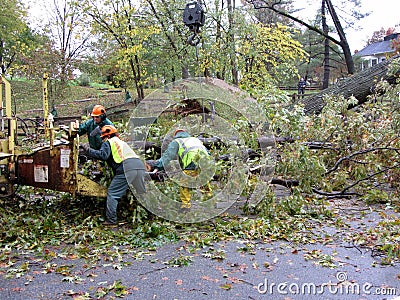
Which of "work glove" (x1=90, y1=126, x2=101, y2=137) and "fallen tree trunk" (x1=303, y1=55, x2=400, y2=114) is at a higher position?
"fallen tree trunk" (x1=303, y1=55, x2=400, y2=114)

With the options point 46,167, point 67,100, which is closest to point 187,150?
point 46,167

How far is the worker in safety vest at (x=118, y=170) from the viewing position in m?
6.09

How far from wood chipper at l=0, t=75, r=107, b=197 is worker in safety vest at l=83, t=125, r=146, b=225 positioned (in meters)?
0.20

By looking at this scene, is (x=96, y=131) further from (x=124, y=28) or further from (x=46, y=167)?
(x=124, y=28)

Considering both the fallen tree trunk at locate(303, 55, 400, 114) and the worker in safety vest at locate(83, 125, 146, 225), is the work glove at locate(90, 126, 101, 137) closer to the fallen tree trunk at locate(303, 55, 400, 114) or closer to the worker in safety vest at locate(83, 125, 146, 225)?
the worker in safety vest at locate(83, 125, 146, 225)

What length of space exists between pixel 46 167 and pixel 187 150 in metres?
1.95

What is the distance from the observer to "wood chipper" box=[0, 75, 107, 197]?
5.97 metres

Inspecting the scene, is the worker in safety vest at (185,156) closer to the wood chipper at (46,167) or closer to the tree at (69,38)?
the wood chipper at (46,167)

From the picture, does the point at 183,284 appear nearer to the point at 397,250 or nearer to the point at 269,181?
the point at 397,250

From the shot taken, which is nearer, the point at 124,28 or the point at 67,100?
the point at 124,28

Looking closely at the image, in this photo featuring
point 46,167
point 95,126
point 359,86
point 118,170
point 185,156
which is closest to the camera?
point 46,167

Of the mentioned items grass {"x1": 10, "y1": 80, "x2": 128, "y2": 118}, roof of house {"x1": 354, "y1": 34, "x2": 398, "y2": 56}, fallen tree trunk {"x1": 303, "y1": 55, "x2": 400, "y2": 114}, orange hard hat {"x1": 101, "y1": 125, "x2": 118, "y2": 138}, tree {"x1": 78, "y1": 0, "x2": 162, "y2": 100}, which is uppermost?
roof of house {"x1": 354, "y1": 34, "x2": 398, "y2": 56}

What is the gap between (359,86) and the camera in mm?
10922

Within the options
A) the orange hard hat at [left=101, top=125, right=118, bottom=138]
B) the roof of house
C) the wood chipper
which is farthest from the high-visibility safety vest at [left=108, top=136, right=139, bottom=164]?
the roof of house
